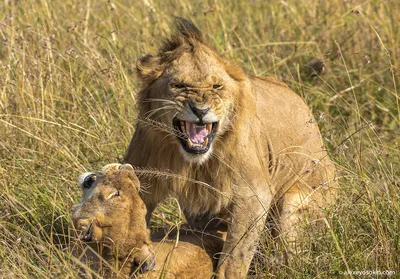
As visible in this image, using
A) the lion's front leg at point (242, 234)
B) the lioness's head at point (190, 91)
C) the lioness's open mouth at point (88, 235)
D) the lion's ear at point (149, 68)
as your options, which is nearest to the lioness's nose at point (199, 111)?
the lioness's head at point (190, 91)

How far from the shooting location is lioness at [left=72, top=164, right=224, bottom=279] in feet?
13.4

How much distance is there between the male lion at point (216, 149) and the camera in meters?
4.73

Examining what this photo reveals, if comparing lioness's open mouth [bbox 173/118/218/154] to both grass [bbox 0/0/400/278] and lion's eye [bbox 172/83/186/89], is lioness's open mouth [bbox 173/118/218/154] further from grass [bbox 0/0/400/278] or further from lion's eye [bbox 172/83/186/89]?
grass [bbox 0/0/400/278]

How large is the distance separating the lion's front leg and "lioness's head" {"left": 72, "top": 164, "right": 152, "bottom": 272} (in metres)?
0.66

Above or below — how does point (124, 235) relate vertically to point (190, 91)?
below

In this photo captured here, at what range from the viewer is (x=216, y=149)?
4.91 meters

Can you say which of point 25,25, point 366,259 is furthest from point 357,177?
point 25,25

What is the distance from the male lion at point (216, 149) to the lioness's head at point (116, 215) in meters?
0.30

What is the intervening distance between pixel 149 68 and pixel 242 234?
1020mm

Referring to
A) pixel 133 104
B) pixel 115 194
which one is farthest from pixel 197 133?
pixel 133 104

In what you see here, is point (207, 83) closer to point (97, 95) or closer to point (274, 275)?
point (274, 275)

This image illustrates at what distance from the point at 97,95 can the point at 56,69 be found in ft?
1.13

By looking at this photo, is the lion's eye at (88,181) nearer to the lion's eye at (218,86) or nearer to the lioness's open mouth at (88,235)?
the lioness's open mouth at (88,235)

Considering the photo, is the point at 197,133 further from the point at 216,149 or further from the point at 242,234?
the point at 242,234
